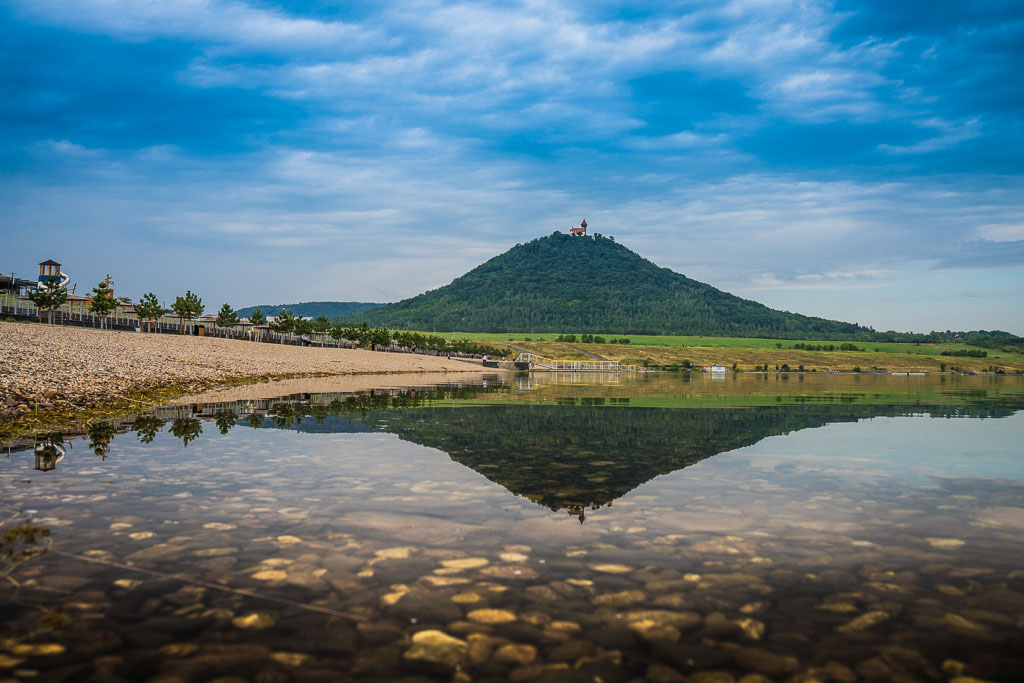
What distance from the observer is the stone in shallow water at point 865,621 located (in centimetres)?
587

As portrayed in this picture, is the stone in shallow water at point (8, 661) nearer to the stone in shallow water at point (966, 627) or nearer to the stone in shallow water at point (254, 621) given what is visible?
the stone in shallow water at point (254, 621)

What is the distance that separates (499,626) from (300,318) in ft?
492

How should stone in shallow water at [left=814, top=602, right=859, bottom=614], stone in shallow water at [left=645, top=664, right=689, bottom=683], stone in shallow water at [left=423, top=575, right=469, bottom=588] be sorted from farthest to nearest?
stone in shallow water at [left=423, top=575, right=469, bottom=588]
stone in shallow water at [left=814, top=602, right=859, bottom=614]
stone in shallow water at [left=645, top=664, right=689, bottom=683]

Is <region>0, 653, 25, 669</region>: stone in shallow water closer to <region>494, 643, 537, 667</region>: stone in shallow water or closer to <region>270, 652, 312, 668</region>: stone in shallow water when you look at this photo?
<region>270, 652, 312, 668</region>: stone in shallow water

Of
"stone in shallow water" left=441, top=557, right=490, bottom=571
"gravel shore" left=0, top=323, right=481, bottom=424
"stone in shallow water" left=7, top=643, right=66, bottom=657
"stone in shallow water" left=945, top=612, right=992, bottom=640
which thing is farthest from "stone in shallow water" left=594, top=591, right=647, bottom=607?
"gravel shore" left=0, top=323, right=481, bottom=424

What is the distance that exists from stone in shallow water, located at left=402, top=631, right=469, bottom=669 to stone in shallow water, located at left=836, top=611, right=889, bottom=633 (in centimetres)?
350

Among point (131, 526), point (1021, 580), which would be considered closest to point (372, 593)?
point (131, 526)

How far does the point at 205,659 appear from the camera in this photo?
511 centimetres

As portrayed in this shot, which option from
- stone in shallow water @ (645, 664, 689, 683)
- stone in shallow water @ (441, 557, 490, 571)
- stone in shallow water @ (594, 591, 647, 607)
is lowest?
stone in shallow water @ (441, 557, 490, 571)

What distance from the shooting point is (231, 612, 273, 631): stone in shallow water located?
18.8ft

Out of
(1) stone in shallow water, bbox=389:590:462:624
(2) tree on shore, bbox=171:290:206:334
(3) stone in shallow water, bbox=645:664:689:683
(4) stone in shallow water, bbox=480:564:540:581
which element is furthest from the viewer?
(2) tree on shore, bbox=171:290:206:334

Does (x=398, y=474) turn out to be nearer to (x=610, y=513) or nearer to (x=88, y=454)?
(x=610, y=513)

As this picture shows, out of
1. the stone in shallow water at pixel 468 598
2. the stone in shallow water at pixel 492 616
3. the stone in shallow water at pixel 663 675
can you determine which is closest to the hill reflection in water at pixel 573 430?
the stone in shallow water at pixel 468 598

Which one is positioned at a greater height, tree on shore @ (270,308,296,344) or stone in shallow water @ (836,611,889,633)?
tree on shore @ (270,308,296,344)
